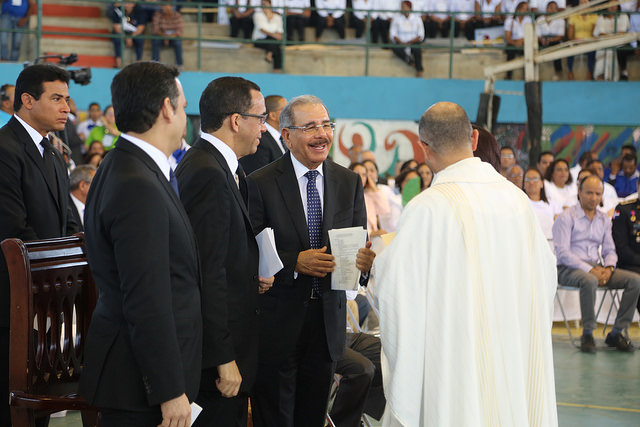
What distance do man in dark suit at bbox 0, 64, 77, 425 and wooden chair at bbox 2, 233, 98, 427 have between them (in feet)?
1.02

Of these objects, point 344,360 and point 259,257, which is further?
point 344,360

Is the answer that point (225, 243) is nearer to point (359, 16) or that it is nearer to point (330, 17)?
point (330, 17)

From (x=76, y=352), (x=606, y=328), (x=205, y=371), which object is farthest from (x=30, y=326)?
(x=606, y=328)

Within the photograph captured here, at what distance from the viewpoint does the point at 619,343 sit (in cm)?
748

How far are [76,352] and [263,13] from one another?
11.1 meters

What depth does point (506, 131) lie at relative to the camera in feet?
46.1

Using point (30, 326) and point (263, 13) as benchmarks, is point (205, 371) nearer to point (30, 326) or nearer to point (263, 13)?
point (30, 326)

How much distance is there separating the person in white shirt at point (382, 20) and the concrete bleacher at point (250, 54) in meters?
0.30

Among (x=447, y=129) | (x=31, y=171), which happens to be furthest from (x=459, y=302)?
(x=31, y=171)

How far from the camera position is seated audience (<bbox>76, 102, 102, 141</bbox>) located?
452 inches

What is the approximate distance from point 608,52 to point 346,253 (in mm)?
12201

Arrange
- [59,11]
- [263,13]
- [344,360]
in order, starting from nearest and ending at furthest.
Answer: [344,360]
[263,13]
[59,11]

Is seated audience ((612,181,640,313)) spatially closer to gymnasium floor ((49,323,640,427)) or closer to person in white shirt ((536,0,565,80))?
gymnasium floor ((49,323,640,427))

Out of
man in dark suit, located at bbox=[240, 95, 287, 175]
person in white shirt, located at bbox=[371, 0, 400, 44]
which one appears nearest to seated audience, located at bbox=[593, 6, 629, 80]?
person in white shirt, located at bbox=[371, 0, 400, 44]
